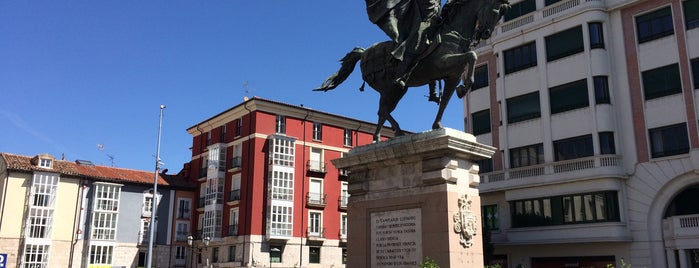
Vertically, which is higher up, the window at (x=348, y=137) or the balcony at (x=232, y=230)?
the window at (x=348, y=137)

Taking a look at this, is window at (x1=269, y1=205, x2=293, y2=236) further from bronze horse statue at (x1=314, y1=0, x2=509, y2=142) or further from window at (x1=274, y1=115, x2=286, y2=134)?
bronze horse statue at (x1=314, y1=0, x2=509, y2=142)

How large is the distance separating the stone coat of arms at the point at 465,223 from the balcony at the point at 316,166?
47.1 m

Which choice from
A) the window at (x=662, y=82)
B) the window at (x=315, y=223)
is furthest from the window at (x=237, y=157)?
the window at (x=662, y=82)

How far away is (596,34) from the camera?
113 feet

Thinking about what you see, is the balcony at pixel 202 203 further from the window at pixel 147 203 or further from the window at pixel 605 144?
the window at pixel 605 144

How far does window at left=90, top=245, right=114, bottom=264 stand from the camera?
5612 centimetres

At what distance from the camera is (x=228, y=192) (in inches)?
2250

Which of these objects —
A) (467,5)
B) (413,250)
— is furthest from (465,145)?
(467,5)

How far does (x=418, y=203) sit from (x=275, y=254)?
44.4 meters

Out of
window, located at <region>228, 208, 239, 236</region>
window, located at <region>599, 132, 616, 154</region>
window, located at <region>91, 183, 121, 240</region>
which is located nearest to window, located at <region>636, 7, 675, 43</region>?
window, located at <region>599, 132, 616, 154</region>

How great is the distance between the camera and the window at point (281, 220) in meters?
53.3

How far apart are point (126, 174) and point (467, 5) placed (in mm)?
56565

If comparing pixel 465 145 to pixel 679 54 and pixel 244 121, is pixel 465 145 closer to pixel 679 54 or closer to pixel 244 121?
pixel 679 54

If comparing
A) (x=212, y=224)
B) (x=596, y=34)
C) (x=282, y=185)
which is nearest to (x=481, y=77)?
(x=596, y=34)
